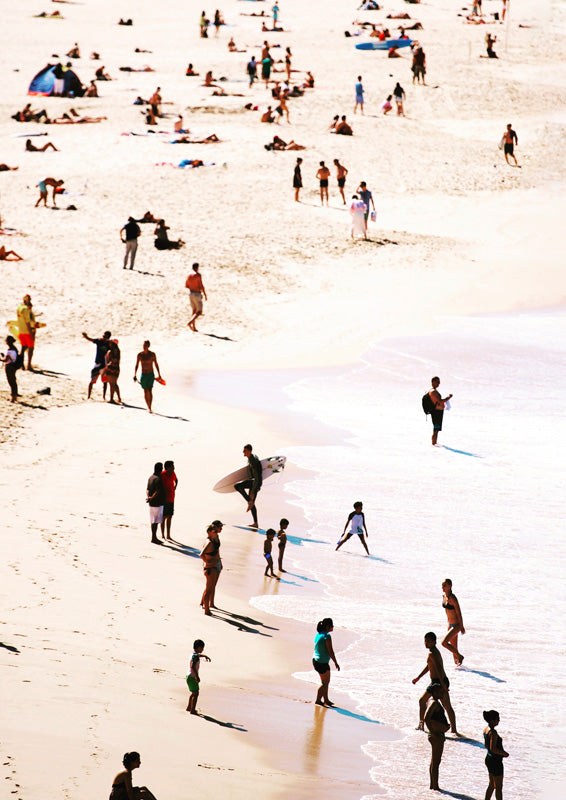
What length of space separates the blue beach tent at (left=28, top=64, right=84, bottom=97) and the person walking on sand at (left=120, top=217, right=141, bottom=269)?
60.3 ft

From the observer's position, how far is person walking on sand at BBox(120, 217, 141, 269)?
27.3 m

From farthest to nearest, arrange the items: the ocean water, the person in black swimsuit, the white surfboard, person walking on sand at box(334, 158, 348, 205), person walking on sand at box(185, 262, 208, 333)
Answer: person walking on sand at box(334, 158, 348, 205)
person walking on sand at box(185, 262, 208, 333)
the white surfboard
the ocean water
the person in black swimsuit

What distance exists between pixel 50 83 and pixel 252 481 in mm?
33310

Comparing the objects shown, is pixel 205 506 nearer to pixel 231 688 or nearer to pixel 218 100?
pixel 231 688

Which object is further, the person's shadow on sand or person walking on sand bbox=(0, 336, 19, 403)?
person walking on sand bbox=(0, 336, 19, 403)

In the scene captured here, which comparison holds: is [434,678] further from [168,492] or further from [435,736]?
[168,492]

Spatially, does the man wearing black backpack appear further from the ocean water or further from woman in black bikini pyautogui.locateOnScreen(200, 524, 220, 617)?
woman in black bikini pyautogui.locateOnScreen(200, 524, 220, 617)

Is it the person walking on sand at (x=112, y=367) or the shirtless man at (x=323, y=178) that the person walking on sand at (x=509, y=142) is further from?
the person walking on sand at (x=112, y=367)

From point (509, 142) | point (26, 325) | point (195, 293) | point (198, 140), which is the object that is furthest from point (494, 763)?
point (198, 140)

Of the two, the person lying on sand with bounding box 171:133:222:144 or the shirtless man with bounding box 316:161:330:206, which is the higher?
the person lying on sand with bounding box 171:133:222:144

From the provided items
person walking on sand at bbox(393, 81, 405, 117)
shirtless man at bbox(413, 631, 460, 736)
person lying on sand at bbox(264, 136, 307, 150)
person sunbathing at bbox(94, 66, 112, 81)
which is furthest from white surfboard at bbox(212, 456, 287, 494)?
person sunbathing at bbox(94, 66, 112, 81)

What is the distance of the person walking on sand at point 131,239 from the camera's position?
89.4 ft

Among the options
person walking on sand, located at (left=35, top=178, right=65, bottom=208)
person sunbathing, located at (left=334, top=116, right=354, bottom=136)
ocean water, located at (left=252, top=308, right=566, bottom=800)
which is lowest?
ocean water, located at (left=252, top=308, right=566, bottom=800)

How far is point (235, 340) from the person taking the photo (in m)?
25.6
